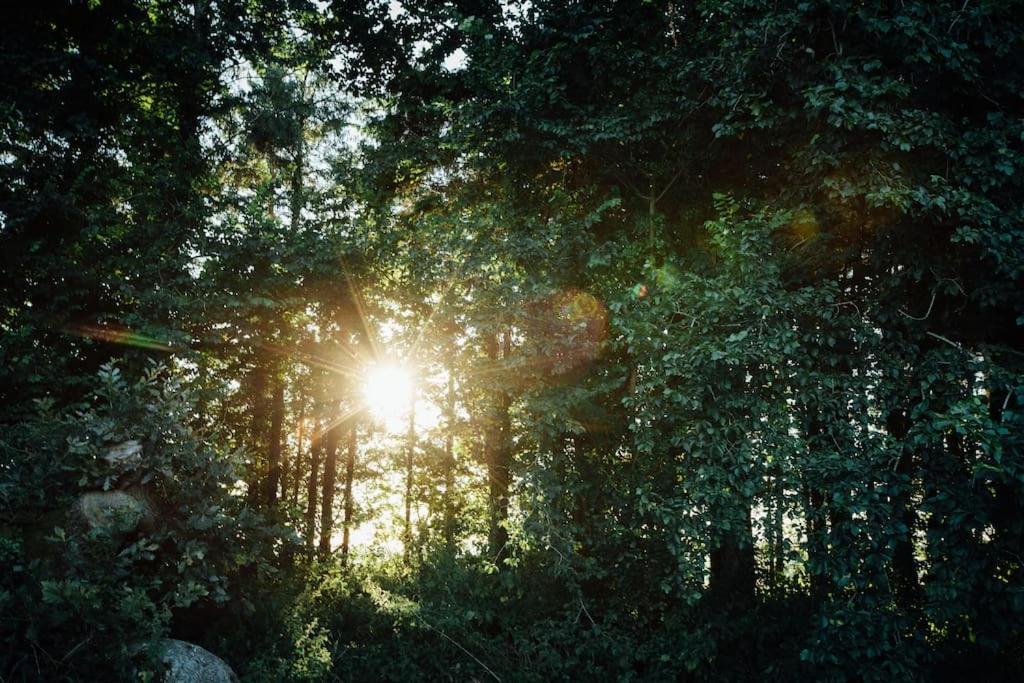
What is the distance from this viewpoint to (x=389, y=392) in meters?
12.2

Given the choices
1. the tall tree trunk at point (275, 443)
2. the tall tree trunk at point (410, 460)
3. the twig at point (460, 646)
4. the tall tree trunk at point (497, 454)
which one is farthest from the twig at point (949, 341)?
the tall tree trunk at point (275, 443)

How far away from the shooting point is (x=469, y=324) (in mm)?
9320

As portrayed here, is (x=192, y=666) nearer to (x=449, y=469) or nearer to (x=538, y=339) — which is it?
(x=449, y=469)

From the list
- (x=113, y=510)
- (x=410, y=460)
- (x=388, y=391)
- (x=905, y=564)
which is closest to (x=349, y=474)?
(x=410, y=460)

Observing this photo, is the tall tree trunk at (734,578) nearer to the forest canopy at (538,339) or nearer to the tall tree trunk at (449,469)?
the forest canopy at (538,339)

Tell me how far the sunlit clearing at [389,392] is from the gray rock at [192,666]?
18.1 ft

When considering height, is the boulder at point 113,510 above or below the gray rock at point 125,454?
below

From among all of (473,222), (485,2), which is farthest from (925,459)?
(485,2)

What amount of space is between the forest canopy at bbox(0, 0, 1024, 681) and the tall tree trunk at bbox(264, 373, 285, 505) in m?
0.36

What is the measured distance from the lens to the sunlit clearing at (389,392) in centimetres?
1107

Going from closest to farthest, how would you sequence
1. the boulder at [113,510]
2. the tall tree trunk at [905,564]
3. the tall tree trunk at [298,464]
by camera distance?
1. the boulder at [113,510]
2. the tall tree trunk at [905,564]
3. the tall tree trunk at [298,464]


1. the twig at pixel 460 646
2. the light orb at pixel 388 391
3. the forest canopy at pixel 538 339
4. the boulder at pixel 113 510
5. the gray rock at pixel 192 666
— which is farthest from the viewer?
the light orb at pixel 388 391

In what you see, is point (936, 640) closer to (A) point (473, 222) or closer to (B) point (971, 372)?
(B) point (971, 372)

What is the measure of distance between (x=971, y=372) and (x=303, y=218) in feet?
37.6
